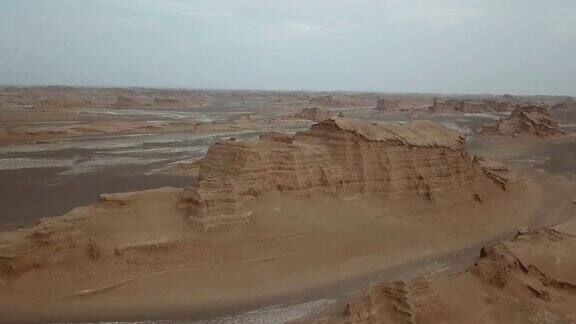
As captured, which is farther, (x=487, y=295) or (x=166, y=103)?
(x=166, y=103)

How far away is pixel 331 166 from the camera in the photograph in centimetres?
1662

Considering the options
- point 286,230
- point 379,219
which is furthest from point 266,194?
point 379,219

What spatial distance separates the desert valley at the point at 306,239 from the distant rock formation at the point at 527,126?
1970 centimetres

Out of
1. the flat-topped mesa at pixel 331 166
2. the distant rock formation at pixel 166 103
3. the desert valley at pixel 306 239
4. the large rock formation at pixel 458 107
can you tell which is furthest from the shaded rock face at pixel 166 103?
the flat-topped mesa at pixel 331 166

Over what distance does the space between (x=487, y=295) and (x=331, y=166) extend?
25.1 feet

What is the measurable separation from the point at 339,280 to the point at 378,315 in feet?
13.4

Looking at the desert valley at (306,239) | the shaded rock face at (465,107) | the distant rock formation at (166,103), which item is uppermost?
the shaded rock face at (465,107)

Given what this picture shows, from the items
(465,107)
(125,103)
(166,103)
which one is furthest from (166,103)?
(465,107)

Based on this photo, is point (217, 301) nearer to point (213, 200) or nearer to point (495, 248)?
point (213, 200)

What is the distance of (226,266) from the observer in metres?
12.7

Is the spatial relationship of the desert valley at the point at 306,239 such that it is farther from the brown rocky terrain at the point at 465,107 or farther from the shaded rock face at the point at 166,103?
the shaded rock face at the point at 166,103

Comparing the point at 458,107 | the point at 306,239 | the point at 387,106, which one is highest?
the point at 458,107

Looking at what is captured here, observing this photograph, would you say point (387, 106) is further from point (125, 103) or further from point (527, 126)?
point (125, 103)

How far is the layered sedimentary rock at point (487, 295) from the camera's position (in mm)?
8758
